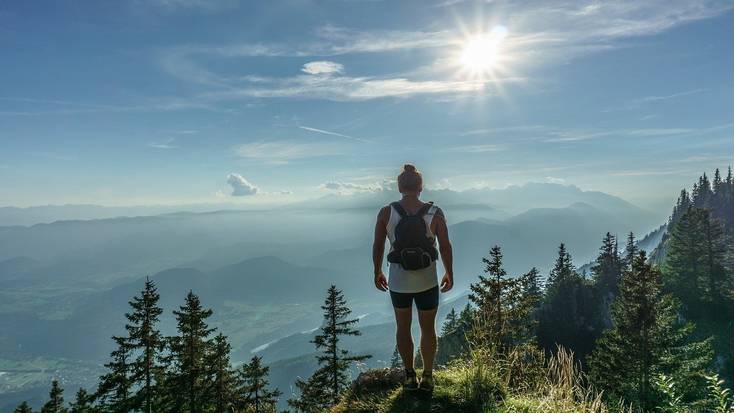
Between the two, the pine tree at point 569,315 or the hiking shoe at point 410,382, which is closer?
the hiking shoe at point 410,382

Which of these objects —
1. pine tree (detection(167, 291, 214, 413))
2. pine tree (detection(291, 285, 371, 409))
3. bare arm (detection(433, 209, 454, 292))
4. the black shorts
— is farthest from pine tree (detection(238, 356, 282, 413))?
bare arm (detection(433, 209, 454, 292))

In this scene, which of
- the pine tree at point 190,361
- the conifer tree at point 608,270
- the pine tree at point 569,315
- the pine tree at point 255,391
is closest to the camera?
the pine tree at point 190,361

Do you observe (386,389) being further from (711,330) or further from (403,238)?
(711,330)

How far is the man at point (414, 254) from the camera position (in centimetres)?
603

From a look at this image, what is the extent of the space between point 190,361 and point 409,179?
20.7m

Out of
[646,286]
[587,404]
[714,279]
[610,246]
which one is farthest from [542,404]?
[610,246]

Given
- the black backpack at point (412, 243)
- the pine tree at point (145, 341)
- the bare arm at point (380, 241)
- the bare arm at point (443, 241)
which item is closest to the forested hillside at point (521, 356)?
the pine tree at point (145, 341)

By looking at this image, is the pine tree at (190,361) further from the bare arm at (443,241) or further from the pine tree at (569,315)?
the pine tree at (569,315)

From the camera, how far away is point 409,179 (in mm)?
6160

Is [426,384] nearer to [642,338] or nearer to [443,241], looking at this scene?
[443,241]

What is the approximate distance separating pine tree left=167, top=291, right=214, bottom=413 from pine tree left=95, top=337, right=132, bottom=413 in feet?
7.73

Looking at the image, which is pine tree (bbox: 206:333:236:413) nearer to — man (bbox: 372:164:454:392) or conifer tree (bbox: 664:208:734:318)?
man (bbox: 372:164:454:392)

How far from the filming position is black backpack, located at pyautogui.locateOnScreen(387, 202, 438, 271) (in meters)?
5.99

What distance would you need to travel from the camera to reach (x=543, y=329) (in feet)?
171
